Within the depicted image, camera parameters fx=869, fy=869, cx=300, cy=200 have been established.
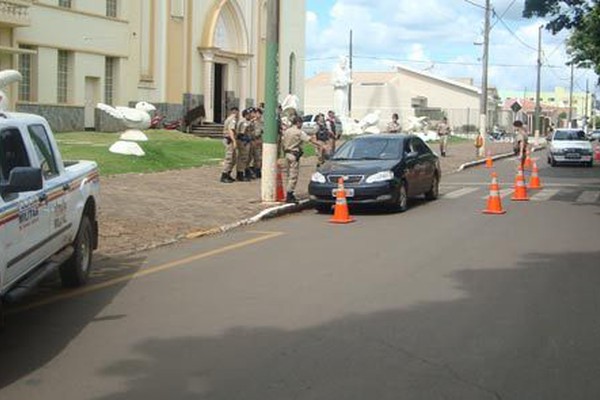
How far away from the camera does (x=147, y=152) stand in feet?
79.9

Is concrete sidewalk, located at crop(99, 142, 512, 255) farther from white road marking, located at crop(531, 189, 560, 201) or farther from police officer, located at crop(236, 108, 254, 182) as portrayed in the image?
white road marking, located at crop(531, 189, 560, 201)

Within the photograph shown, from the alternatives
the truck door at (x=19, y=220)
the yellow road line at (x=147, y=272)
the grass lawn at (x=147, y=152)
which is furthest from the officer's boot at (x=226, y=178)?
the truck door at (x=19, y=220)

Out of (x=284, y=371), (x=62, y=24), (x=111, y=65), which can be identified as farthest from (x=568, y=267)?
(x=111, y=65)

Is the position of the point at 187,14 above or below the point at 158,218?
above

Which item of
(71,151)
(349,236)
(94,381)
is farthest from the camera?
(71,151)

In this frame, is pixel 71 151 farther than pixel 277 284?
Yes

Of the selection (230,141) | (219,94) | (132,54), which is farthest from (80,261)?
(219,94)

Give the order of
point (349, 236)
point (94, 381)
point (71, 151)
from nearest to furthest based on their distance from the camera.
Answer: point (94, 381)
point (349, 236)
point (71, 151)

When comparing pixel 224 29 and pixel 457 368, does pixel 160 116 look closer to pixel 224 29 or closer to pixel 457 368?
pixel 224 29

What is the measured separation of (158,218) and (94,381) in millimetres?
8692

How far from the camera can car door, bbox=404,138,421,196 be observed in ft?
56.6

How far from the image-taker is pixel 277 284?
931cm

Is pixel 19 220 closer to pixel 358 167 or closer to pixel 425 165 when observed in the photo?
pixel 358 167

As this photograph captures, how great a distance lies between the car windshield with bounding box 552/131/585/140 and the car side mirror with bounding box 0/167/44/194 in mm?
32438
